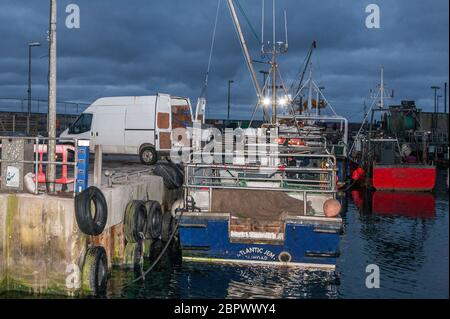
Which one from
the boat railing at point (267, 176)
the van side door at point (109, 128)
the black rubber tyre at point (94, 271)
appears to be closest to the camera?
the black rubber tyre at point (94, 271)

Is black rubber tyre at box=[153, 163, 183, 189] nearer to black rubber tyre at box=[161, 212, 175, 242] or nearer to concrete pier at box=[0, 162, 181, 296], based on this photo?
black rubber tyre at box=[161, 212, 175, 242]

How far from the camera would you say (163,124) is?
19.4 m

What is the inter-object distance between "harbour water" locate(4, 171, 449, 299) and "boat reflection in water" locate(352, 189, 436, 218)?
6.90 metres

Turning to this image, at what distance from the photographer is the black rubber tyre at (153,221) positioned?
42.1 feet

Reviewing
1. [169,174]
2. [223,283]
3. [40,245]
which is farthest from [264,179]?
[40,245]

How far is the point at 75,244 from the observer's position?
9383 mm

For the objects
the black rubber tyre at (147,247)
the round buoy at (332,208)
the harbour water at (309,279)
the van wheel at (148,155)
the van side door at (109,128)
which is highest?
the van side door at (109,128)

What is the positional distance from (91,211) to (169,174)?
252 inches

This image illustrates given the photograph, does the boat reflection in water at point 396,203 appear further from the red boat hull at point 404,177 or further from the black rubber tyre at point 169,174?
the black rubber tyre at point 169,174

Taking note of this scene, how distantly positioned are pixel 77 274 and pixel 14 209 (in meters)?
1.77

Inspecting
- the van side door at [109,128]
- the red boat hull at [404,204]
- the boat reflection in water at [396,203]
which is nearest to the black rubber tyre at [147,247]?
the van side door at [109,128]

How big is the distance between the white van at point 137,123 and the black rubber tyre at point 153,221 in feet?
22.3
